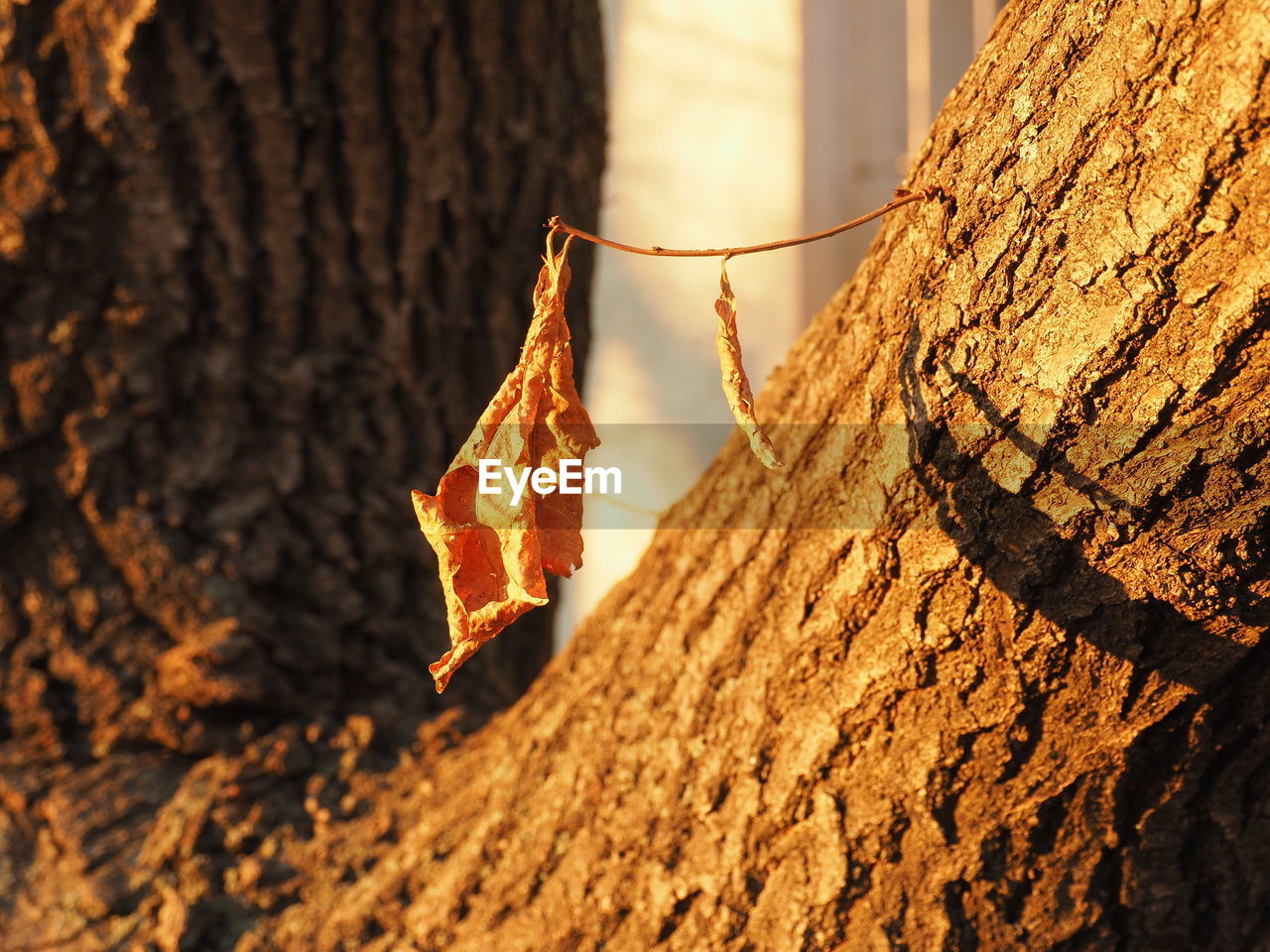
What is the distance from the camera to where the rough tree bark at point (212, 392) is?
124 centimetres

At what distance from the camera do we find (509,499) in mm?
691

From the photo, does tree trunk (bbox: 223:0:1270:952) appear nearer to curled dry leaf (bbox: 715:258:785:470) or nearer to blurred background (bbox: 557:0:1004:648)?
curled dry leaf (bbox: 715:258:785:470)

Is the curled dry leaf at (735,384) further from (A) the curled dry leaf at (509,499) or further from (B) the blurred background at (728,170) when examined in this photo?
(B) the blurred background at (728,170)

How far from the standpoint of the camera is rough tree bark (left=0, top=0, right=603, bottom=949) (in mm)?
1235

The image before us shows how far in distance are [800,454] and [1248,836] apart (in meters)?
0.47

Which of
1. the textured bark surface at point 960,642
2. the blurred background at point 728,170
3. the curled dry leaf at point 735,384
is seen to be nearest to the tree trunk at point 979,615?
the textured bark surface at point 960,642

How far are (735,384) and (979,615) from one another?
268 mm

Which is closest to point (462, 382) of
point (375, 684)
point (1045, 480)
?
point (375, 684)

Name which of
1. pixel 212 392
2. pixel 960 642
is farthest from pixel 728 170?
pixel 960 642

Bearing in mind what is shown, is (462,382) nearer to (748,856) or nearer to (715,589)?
(715,589)

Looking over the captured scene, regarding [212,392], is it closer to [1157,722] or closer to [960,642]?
[960,642]

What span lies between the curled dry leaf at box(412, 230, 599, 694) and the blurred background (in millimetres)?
2655

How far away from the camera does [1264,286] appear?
628mm

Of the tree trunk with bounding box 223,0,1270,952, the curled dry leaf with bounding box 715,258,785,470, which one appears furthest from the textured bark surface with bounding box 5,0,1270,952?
the curled dry leaf with bounding box 715,258,785,470
